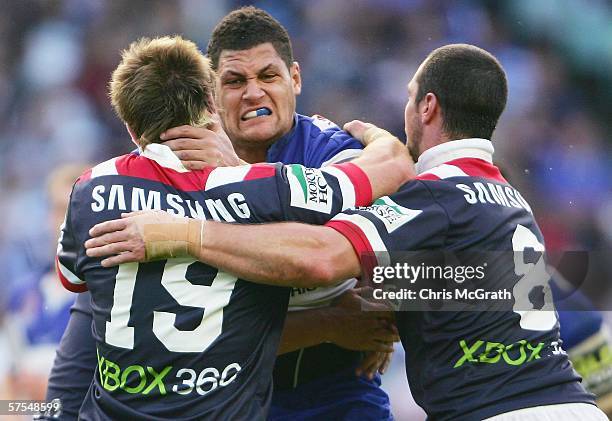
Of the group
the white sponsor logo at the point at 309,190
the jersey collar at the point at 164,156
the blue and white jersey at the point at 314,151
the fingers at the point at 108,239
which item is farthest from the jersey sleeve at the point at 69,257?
the blue and white jersey at the point at 314,151

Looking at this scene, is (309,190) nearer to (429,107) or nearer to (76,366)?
(429,107)

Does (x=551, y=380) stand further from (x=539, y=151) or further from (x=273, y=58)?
(x=539, y=151)

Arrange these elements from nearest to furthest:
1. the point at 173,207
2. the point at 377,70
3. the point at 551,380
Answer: the point at 173,207 < the point at 551,380 < the point at 377,70

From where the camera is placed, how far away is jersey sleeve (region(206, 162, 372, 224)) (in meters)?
3.36

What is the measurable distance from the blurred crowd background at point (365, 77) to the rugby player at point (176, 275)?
5.50 meters

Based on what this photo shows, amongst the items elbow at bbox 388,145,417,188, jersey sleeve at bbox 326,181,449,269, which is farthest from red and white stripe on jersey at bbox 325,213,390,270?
elbow at bbox 388,145,417,188

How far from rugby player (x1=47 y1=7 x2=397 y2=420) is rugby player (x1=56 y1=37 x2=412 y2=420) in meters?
0.59

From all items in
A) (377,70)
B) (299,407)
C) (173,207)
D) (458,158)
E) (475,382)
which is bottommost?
(299,407)

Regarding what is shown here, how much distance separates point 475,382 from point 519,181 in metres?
5.98

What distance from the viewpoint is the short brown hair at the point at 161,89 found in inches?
134

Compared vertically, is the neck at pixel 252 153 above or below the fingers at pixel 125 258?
above

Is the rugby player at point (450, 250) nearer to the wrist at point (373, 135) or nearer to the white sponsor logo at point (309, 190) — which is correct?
the white sponsor logo at point (309, 190)

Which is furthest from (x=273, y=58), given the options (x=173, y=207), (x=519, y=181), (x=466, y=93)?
(x=519, y=181)

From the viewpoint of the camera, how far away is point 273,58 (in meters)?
4.60
